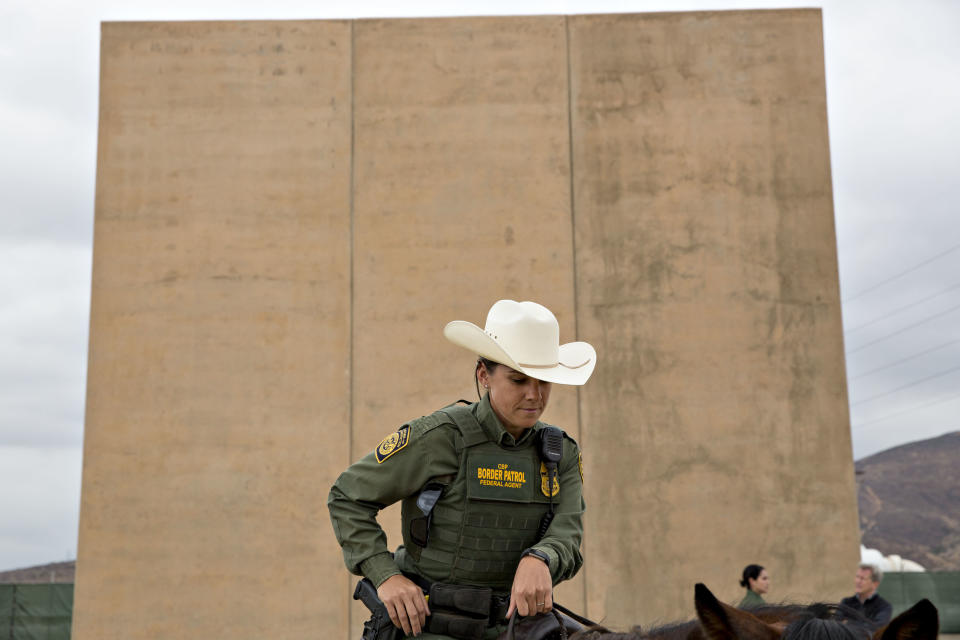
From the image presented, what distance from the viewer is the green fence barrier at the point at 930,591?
20266 mm

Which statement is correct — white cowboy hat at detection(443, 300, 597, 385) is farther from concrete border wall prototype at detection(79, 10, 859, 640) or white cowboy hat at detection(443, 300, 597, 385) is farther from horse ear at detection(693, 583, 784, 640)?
concrete border wall prototype at detection(79, 10, 859, 640)

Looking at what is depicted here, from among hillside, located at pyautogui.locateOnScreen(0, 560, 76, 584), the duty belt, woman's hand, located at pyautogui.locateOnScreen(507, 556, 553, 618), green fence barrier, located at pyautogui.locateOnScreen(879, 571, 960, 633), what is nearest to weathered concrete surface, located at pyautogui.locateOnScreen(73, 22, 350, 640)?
the duty belt

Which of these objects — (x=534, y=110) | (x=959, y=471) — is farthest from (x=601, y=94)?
(x=959, y=471)

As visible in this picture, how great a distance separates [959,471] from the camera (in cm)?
8644

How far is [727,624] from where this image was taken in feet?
8.51

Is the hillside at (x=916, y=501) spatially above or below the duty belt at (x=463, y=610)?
below

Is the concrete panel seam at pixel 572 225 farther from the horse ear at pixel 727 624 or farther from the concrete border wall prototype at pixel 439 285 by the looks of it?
the horse ear at pixel 727 624

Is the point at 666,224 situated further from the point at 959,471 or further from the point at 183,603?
the point at 959,471

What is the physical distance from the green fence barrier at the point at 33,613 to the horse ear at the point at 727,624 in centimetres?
1687

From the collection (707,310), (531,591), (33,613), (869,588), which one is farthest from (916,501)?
(531,591)

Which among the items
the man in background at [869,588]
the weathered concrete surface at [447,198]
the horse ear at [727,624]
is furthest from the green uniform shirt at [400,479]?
the weathered concrete surface at [447,198]

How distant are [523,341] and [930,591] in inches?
802

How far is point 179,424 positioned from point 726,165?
6.86 metres

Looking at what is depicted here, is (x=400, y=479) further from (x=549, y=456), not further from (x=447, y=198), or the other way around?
(x=447, y=198)
